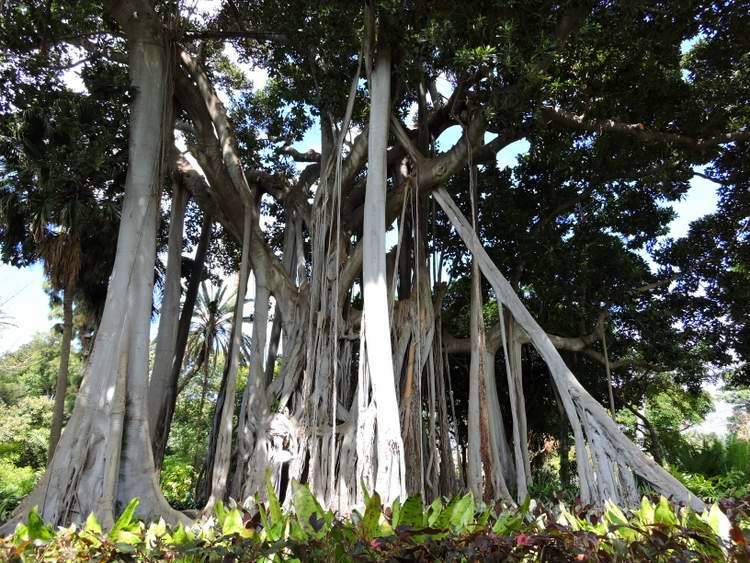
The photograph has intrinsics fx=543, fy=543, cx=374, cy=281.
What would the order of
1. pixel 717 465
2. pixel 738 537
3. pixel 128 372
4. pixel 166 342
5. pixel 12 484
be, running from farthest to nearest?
pixel 12 484
pixel 717 465
pixel 166 342
pixel 128 372
pixel 738 537

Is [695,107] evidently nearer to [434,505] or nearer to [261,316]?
[261,316]

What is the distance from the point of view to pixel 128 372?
15.4 feet

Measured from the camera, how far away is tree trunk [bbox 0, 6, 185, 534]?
161 inches

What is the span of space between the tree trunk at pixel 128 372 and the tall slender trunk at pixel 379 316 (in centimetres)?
202

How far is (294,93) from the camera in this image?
6.73m

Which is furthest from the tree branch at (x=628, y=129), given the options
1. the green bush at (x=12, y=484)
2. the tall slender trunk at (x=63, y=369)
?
the tall slender trunk at (x=63, y=369)

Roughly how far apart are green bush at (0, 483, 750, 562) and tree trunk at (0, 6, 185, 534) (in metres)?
2.38

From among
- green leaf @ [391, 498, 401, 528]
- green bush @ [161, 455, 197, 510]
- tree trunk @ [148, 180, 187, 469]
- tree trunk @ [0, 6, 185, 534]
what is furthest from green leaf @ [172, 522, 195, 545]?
green bush @ [161, 455, 197, 510]

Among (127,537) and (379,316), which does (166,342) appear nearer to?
(379,316)

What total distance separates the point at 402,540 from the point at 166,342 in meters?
5.47

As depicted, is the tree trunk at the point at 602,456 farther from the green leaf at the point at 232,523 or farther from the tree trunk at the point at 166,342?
the tree trunk at the point at 166,342

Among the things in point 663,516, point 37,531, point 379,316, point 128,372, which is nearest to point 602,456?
point 379,316

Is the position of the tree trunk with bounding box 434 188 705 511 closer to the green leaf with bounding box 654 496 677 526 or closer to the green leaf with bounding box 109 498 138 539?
the green leaf with bounding box 654 496 677 526

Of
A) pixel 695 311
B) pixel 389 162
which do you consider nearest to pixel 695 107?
pixel 695 311
